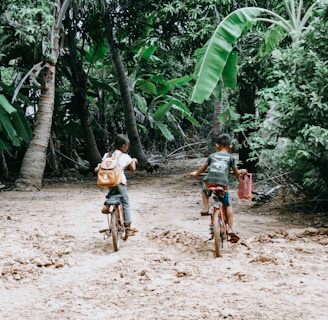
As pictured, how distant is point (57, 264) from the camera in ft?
17.4

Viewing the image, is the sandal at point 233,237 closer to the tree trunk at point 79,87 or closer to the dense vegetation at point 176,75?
the dense vegetation at point 176,75

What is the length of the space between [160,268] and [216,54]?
15.5 feet

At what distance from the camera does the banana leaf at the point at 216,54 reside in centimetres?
816

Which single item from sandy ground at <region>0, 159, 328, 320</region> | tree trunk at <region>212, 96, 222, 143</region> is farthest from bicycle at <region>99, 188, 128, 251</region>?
tree trunk at <region>212, 96, 222, 143</region>

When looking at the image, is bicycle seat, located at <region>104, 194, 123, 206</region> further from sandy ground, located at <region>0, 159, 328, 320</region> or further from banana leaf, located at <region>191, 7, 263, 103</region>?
banana leaf, located at <region>191, 7, 263, 103</region>

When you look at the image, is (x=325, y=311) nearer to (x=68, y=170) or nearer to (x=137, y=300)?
(x=137, y=300)

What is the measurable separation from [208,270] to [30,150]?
23.5 ft

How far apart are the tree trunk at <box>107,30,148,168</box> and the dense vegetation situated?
1.2 inches

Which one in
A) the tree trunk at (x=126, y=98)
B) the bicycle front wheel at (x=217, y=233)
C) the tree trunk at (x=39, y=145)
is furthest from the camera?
the tree trunk at (x=126, y=98)

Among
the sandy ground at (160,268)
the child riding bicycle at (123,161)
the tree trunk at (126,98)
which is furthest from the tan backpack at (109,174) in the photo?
the tree trunk at (126,98)

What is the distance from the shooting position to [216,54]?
8.56 m

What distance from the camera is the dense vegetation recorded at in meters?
7.36

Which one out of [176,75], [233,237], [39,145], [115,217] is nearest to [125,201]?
[115,217]

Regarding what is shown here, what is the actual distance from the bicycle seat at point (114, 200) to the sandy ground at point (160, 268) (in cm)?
59
